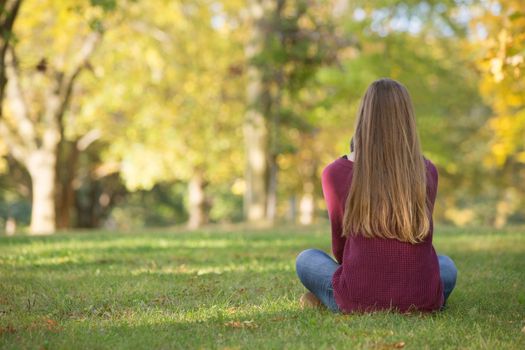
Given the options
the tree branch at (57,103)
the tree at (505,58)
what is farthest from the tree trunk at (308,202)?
the tree branch at (57,103)

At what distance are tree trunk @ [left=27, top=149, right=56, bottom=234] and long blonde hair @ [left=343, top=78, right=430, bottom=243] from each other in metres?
17.9

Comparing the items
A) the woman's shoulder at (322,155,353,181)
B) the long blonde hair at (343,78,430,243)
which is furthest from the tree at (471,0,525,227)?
the woman's shoulder at (322,155,353,181)

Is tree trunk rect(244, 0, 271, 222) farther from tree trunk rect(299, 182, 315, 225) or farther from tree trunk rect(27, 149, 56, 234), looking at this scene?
tree trunk rect(299, 182, 315, 225)

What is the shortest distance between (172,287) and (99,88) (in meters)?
19.8

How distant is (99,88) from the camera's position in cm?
2473

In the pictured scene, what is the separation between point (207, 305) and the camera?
529cm

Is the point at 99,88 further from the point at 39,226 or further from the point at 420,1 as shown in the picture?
the point at 420,1

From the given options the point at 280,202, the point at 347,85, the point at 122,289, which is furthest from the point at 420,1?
the point at 280,202

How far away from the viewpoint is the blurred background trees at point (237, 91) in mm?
17156

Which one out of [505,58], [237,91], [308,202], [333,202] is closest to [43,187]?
[237,91]

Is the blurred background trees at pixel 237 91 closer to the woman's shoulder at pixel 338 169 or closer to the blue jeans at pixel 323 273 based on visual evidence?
the blue jeans at pixel 323 273

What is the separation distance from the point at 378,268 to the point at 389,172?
0.65 meters

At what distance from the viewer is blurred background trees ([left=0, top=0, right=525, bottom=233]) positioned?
17156mm

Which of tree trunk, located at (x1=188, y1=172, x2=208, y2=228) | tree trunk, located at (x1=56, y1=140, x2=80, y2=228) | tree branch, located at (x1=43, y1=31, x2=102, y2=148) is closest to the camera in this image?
tree branch, located at (x1=43, y1=31, x2=102, y2=148)
